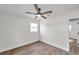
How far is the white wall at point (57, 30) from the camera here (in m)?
1.33

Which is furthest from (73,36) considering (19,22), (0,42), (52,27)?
(0,42)

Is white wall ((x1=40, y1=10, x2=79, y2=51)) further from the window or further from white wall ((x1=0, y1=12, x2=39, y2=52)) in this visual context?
white wall ((x1=0, y1=12, x2=39, y2=52))

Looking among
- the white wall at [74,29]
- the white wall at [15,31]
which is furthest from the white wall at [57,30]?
the white wall at [15,31]

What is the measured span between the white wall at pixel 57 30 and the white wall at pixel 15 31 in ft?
0.83

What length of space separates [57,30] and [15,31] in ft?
3.18

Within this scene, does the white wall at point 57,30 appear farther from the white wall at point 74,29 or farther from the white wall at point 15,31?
the white wall at point 15,31

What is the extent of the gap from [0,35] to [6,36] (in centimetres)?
19

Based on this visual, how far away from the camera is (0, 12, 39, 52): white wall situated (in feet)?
4.92

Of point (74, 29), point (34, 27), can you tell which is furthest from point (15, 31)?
point (74, 29)

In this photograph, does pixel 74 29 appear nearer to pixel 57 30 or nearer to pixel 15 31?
pixel 57 30

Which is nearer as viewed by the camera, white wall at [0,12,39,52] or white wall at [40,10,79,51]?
white wall at [40,10,79,51]

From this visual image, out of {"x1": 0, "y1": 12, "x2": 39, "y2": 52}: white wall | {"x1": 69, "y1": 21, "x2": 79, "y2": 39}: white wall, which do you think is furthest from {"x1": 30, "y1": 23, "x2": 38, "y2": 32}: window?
{"x1": 69, "y1": 21, "x2": 79, "y2": 39}: white wall

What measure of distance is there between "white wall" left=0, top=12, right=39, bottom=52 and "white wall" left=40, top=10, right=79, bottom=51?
0.25m

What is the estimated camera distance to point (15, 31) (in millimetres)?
1594
